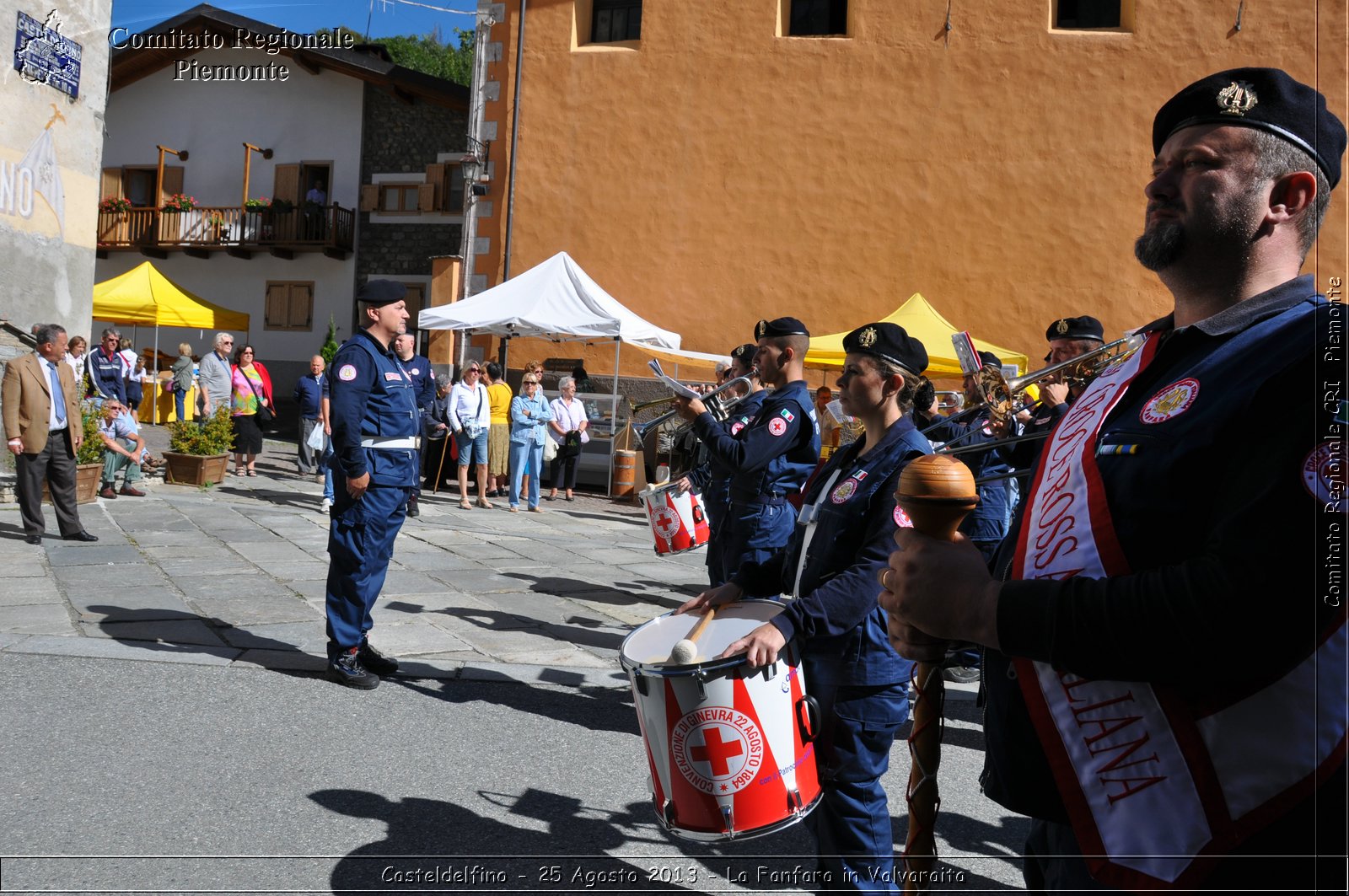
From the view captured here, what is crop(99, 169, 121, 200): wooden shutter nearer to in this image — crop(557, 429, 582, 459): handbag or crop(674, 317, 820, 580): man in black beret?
crop(557, 429, 582, 459): handbag

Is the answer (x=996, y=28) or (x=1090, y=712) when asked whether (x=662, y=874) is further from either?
(x=996, y=28)

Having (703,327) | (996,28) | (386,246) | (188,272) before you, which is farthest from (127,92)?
(996,28)

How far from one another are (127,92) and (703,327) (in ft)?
68.2

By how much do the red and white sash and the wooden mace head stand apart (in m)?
0.14

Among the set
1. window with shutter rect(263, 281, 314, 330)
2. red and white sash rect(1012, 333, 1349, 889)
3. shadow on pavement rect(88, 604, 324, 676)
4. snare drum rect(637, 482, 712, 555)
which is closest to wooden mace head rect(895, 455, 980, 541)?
red and white sash rect(1012, 333, 1349, 889)

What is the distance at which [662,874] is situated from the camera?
3.28 m

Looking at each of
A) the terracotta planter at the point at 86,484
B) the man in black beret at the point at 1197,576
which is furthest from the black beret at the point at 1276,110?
the terracotta planter at the point at 86,484

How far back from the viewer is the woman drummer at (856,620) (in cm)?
271

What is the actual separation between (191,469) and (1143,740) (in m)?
12.9

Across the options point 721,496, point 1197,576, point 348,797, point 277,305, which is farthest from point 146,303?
point 1197,576

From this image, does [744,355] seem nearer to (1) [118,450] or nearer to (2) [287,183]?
(1) [118,450]

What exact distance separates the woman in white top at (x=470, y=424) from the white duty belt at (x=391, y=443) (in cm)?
697

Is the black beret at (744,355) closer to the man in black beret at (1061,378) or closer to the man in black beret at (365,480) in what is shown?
the man in black beret at (1061,378)

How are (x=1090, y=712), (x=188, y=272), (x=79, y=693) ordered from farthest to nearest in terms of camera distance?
(x=188, y=272) → (x=79, y=693) → (x=1090, y=712)
